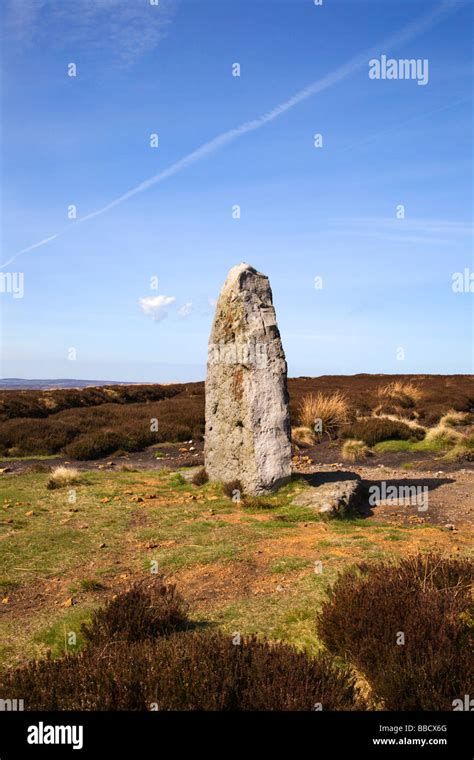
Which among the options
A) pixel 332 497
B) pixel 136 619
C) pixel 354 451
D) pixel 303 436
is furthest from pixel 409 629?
pixel 303 436

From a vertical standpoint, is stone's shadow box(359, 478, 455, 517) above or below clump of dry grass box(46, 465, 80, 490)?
below

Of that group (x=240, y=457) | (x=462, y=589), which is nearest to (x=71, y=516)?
(x=240, y=457)

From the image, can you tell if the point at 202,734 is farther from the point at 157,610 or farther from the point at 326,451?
the point at 326,451

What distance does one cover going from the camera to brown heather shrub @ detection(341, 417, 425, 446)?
19.7 m

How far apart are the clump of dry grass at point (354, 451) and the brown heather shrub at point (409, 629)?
36.9 feet

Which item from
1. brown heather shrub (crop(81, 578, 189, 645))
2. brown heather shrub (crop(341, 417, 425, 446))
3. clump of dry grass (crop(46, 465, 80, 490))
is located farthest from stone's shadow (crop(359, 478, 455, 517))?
brown heather shrub (crop(81, 578, 189, 645))

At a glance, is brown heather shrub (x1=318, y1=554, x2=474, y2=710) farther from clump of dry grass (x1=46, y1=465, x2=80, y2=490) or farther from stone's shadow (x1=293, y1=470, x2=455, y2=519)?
clump of dry grass (x1=46, y1=465, x2=80, y2=490)

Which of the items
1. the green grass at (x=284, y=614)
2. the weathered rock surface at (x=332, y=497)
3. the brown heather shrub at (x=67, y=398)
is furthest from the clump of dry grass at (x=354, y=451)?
the brown heather shrub at (x=67, y=398)

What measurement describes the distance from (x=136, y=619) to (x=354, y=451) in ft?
43.2

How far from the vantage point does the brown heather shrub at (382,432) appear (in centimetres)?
1969

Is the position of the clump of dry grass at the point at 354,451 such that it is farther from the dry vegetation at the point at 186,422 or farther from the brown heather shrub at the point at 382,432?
the dry vegetation at the point at 186,422

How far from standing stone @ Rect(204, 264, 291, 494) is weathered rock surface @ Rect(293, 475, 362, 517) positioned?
789mm

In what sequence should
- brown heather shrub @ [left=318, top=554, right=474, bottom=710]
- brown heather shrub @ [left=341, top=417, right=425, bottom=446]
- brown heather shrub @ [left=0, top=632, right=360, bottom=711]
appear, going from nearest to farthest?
brown heather shrub @ [left=0, top=632, right=360, bottom=711], brown heather shrub @ [left=318, top=554, right=474, bottom=710], brown heather shrub @ [left=341, top=417, right=425, bottom=446]

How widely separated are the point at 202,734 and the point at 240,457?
328 inches
